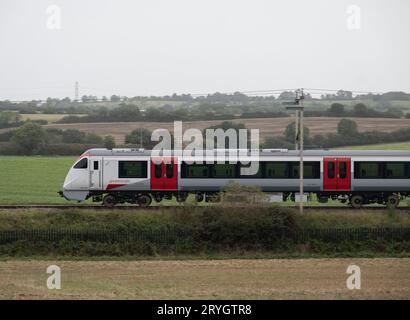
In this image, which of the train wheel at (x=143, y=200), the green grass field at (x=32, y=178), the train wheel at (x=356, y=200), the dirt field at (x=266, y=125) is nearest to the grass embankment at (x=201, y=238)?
the train wheel at (x=143, y=200)

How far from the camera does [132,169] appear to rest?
41375 mm

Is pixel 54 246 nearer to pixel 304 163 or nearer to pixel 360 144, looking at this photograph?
pixel 304 163

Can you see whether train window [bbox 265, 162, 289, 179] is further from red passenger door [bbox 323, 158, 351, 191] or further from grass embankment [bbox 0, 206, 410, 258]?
grass embankment [bbox 0, 206, 410, 258]

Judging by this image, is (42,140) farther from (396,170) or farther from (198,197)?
(396,170)

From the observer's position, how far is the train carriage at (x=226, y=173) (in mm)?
41312

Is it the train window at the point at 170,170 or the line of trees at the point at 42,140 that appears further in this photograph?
the line of trees at the point at 42,140

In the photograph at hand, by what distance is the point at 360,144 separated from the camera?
71.6m

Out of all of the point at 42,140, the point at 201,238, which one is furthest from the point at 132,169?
the point at 42,140

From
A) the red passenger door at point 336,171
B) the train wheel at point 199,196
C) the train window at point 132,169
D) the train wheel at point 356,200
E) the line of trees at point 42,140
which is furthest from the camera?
the line of trees at point 42,140

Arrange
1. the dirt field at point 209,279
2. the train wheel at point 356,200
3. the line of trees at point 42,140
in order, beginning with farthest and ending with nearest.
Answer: the line of trees at point 42,140, the train wheel at point 356,200, the dirt field at point 209,279

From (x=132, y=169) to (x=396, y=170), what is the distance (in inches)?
573

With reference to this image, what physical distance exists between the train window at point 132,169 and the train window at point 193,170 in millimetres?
2129

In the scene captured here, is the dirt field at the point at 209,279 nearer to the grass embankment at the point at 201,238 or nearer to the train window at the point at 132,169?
the grass embankment at the point at 201,238

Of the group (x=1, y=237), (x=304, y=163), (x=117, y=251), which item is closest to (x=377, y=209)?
(x=304, y=163)
